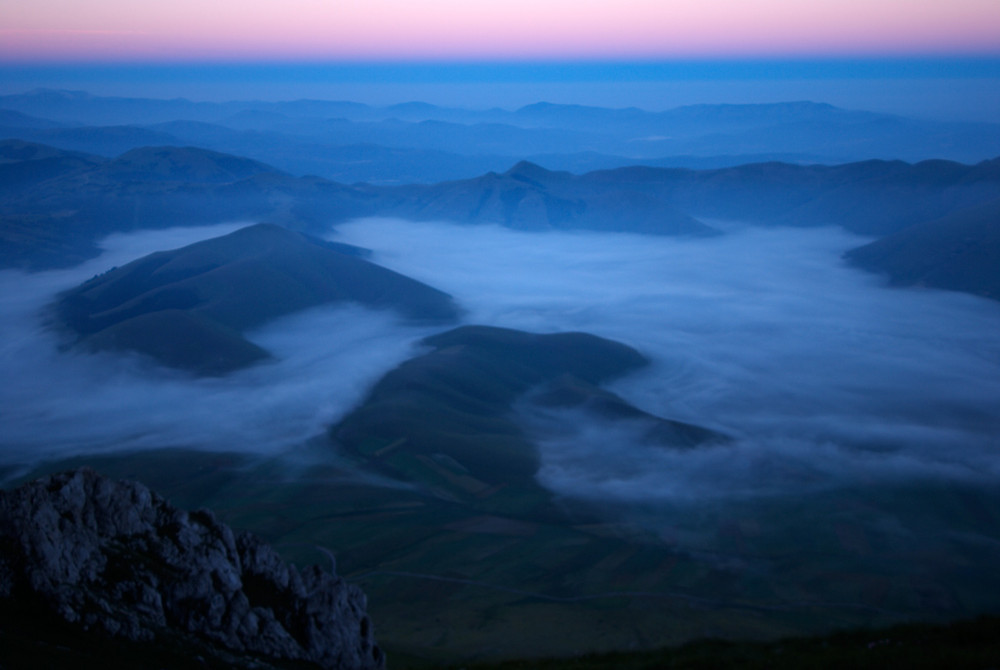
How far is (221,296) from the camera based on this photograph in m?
85.7

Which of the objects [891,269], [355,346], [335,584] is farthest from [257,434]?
[891,269]

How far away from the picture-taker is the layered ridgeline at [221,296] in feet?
239

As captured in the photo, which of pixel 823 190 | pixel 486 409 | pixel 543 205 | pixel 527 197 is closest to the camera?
pixel 486 409

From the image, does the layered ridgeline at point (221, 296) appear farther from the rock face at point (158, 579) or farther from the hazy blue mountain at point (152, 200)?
the rock face at point (158, 579)

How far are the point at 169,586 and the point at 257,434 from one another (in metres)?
39.4

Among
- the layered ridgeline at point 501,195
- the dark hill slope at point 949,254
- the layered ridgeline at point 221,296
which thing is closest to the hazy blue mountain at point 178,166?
the layered ridgeline at point 501,195

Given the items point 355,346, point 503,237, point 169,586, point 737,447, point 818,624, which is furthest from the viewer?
point 503,237

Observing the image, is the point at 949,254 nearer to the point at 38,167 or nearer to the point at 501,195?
the point at 501,195

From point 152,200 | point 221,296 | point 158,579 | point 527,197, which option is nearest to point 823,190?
point 527,197

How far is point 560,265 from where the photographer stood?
13575 centimetres

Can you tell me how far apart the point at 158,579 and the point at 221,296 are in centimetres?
7343

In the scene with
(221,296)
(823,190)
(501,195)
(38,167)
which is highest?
(823,190)

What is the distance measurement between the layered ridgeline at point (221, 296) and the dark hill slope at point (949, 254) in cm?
7098

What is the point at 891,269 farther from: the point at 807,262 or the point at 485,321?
the point at 485,321
